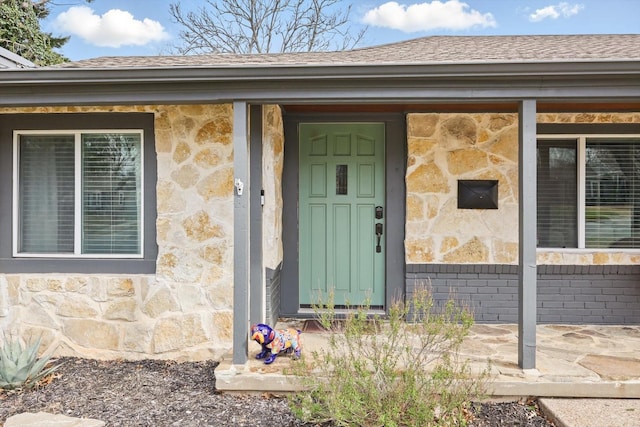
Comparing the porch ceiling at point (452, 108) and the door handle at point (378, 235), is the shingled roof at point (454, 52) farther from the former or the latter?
the door handle at point (378, 235)

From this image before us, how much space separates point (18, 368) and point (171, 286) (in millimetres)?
1204

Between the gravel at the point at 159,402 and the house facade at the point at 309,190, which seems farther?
the house facade at the point at 309,190

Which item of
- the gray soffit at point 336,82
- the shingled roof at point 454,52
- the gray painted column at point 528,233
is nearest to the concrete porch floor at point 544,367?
the gray painted column at point 528,233

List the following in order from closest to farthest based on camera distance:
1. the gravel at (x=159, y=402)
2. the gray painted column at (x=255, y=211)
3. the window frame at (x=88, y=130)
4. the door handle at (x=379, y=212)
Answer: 1. the gravel at (x=159, y=402)
2. the gray painted column at (x=255, y=211)
3. the window frame at (x=88, y=130)
4. the door handle at (x=379, y=212)

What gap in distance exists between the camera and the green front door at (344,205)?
4.64m

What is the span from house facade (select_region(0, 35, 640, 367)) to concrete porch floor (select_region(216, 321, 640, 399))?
0.68 feet

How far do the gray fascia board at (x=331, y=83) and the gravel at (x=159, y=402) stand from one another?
2129 millimetres

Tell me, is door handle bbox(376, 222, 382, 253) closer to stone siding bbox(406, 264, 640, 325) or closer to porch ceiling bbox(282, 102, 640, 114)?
Answer: stone siding bbox(406, 264, 640, 325)

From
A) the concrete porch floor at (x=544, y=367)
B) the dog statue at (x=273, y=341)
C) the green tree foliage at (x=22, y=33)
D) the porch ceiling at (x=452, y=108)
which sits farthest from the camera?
the green tree foliage at (x=22, y=33)

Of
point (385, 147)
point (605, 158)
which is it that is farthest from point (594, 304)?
point (385, 147)

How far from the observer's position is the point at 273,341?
10.9ft

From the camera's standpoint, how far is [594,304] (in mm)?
4453

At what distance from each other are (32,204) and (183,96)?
189cm

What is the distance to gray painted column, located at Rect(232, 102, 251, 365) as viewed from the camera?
3.29 meters
